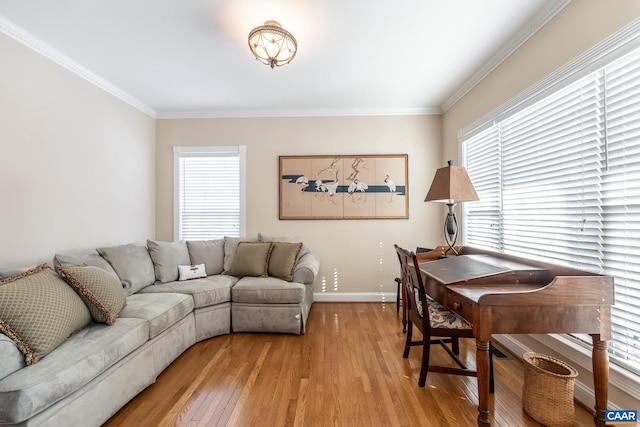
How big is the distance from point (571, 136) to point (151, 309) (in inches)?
137

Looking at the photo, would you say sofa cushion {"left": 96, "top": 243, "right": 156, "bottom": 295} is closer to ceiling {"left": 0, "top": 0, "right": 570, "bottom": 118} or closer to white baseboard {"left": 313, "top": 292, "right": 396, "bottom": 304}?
ceiling {"left": 0, "top": 0, "right": 570, "bottom": 118}

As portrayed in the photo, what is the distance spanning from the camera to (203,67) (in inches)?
115

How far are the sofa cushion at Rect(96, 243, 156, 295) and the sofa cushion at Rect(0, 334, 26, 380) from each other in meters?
1.32

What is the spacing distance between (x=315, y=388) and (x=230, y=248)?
2195 mm

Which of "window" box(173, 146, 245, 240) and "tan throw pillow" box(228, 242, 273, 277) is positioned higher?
"window" box(173, 146, 245, 240)

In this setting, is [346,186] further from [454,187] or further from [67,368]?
[67,368]

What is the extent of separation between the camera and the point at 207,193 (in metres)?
4.20

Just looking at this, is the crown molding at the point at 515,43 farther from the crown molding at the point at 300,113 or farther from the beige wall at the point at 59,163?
the beige wall at the point at 59,163

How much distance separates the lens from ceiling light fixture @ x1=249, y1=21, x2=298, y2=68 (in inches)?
84.8

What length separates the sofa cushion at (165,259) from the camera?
3.23m

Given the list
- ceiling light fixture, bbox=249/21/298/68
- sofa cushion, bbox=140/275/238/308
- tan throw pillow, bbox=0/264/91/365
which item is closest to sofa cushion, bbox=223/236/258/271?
sofa cushion, bbox=140/275/238/308

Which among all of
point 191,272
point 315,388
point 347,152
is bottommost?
point 315,388

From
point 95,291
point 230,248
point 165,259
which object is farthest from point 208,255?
point 95,291

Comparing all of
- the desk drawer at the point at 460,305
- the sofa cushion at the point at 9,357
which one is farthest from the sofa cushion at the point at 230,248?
the desk drawer at the point at 460,305
